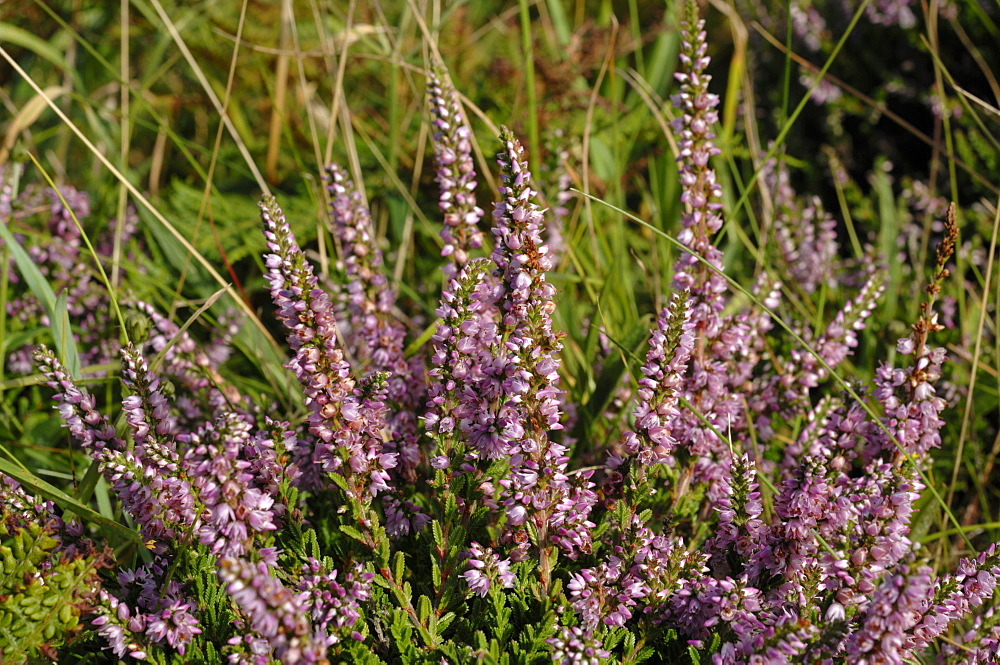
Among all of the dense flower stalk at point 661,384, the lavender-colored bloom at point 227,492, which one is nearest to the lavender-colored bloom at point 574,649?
the dense flower stalk at point 661,384

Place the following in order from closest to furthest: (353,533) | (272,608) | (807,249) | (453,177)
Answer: (272,608), (353,533), (453,177), (807,249)

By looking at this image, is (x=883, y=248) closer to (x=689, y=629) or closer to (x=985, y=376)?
(x=985, y=376)

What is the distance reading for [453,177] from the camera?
3.31 m

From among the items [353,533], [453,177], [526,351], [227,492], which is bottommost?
[353,533]

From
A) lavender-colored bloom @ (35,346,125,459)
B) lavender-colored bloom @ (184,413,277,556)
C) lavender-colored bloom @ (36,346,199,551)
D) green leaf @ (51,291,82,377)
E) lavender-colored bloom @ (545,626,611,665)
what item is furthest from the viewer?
green leaf @ (51,291,82,377)

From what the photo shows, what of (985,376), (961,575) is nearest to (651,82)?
(985,376)

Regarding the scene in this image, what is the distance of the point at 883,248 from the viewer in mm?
5410

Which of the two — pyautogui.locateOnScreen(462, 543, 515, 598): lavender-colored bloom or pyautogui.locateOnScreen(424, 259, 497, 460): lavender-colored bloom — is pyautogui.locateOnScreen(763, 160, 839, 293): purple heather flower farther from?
pyautogui.locateOnScreen(462, 543, 515, 598): lavender-colored bloom

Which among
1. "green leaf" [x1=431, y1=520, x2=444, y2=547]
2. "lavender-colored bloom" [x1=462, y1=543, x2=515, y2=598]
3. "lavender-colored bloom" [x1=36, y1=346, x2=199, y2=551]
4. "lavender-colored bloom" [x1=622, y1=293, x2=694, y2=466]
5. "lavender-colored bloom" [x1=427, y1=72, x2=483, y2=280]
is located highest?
"lavender-colored bloom" [x1=427, y1=72, x2=483, y2=280]

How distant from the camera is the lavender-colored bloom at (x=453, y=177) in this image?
3.26 meters

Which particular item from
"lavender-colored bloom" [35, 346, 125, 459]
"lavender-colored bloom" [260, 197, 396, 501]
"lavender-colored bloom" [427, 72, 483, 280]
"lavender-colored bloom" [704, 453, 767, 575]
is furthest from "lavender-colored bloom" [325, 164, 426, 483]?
"lavender-colored bloom" [704, 453, 767, 575]

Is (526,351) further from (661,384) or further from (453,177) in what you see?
(453,177)

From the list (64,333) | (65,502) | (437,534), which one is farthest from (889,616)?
(64,333)

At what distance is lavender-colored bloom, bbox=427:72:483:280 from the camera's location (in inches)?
128
